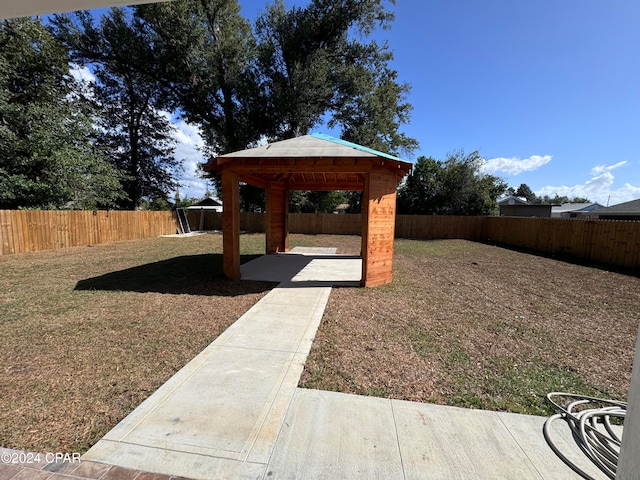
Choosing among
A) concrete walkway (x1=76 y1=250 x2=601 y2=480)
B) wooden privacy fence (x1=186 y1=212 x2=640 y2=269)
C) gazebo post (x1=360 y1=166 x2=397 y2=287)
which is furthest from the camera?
wooden privacy fence (x1=186 y1=212 x2=640 y2=269)

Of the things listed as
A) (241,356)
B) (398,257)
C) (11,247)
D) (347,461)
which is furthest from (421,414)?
(11,247)

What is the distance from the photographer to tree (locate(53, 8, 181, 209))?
19.1m

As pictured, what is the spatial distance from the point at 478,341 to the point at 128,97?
2888 centimetres

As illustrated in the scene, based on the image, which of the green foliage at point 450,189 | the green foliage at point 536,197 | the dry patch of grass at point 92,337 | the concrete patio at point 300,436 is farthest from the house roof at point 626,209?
the green foliage at point 536,197

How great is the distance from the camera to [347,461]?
6.32 feet

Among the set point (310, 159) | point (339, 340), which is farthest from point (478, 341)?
point (310, 159)

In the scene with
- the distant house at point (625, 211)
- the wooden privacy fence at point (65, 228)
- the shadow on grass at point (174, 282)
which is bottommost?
the shadow on grass at point (174, 282)

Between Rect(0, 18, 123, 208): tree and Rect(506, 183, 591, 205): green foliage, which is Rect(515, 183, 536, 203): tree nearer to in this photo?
Rect(506, 183, 591, 205): green foliage

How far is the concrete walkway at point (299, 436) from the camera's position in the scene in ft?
6.13

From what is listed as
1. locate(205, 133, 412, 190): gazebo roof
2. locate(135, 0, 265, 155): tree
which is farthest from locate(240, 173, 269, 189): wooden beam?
locate(135, 0, 265, 155): tree

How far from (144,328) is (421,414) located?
12.0ft

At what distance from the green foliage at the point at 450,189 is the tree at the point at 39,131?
22328 millimetres

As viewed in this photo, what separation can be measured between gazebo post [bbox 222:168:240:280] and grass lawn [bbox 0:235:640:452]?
1.61 feet

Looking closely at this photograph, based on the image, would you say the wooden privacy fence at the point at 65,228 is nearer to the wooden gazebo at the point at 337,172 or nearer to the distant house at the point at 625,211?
the wooden gazebo at the point at 337,172
